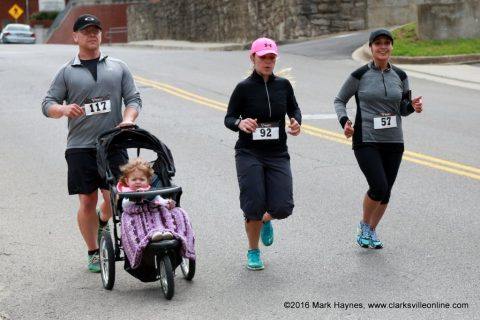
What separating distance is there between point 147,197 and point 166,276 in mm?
580

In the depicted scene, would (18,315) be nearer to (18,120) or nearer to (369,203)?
(369,203)

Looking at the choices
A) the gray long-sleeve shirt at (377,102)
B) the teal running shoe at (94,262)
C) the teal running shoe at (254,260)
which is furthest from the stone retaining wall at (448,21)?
the teal running shoe at (94,262)

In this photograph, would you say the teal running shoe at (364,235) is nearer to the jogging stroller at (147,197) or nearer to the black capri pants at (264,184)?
the black capri pants at (264,184)

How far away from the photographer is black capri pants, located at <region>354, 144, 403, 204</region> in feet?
25.9

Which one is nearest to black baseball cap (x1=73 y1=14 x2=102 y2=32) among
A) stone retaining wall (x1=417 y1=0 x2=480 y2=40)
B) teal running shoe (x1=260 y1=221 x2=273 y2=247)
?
teal running shoe (x1=260 y1=221 x2=273 y2=247)

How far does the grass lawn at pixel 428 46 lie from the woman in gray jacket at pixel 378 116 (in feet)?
54.0

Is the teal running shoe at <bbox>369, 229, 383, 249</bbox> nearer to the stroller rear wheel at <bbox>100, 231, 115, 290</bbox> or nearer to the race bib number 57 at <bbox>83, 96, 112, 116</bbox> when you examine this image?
the stroller rear wheel at <bbox>100, 231, 115, 290</bbox>

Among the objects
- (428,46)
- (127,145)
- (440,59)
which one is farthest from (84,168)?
(428,46)

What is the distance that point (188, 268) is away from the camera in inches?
284

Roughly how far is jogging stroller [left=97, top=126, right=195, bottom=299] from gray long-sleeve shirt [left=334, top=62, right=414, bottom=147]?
1606 millimetres

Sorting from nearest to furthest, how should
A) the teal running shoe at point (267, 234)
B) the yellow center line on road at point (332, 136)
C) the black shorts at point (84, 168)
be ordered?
the black shorts at point (84, 168) < the teal running shoe at point (267, 234) < the yellow center line on road at point (332, 136)

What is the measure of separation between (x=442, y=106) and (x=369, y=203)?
948 centimetres

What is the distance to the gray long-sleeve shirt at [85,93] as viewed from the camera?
24.4 feet

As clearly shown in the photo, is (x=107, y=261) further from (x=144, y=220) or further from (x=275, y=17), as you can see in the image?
(x=275, y=17)
